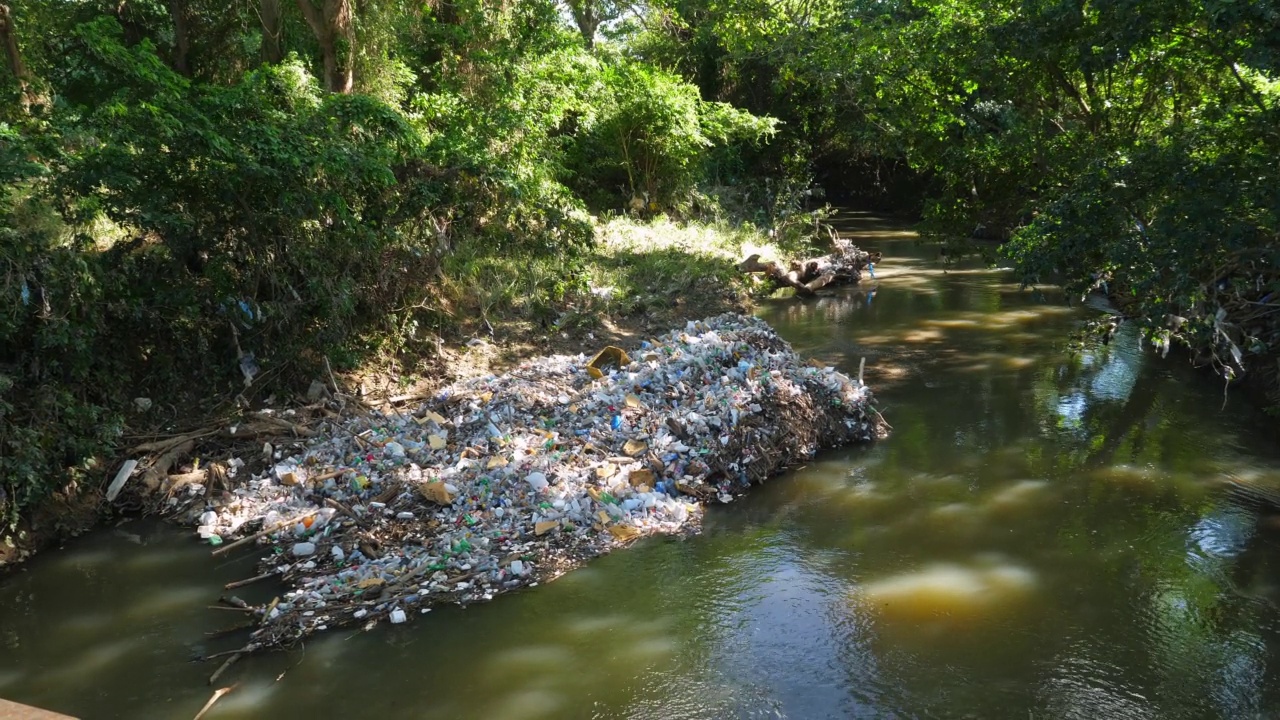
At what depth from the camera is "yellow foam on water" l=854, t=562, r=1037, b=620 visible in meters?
4.66

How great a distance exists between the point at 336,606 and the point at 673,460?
104 inches

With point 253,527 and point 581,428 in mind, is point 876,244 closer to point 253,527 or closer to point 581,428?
point 581,428

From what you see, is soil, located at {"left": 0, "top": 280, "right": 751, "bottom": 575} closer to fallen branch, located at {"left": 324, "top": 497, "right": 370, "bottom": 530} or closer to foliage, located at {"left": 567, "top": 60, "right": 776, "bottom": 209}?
fallen branch, located at {"left": 324, "top": 497, "right": 370, "bottom": 530}

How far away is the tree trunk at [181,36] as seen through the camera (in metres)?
14.3

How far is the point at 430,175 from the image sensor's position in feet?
27.2

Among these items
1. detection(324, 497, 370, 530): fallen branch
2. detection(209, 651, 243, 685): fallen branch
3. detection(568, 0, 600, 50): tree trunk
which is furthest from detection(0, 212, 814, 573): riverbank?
detection(568, 0, 600, 50): tree trunk

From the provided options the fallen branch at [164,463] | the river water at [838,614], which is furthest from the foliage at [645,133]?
the fallen branch at [164,463]

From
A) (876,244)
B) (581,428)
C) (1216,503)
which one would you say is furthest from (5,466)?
(876,244)

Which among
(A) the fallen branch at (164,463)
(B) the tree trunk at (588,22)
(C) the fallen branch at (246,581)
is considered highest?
(B) the tree trunk at (588,22)

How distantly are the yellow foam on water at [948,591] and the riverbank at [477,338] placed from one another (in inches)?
182

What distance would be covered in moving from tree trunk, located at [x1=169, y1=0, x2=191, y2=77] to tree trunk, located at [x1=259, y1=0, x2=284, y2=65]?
5805mm

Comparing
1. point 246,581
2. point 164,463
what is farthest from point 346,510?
point 164,463

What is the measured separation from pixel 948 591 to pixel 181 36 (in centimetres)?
1565

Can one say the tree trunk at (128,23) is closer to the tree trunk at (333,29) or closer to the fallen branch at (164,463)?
the tree trunk at (333,29)
